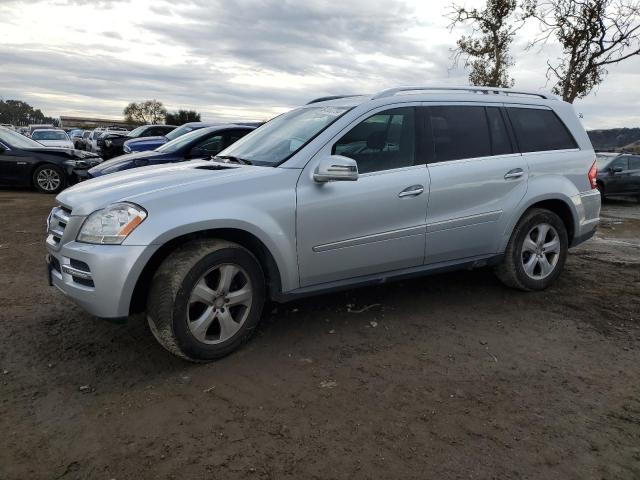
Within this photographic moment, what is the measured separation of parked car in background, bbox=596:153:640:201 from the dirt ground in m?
10.1

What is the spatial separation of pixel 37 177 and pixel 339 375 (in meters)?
10.9

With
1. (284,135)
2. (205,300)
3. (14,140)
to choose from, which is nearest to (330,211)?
(284,135)

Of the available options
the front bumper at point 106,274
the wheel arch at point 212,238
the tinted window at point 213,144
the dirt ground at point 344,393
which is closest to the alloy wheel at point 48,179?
the tinted window at point 213,144

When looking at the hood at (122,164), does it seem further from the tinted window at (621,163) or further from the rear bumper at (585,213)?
the tinted window at (621,163)

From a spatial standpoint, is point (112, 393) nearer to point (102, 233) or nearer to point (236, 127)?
point (102, 233)

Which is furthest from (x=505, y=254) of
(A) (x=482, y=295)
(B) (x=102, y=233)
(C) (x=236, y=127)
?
(C) (x=236, y=127)

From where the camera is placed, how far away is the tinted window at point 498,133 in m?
4.73

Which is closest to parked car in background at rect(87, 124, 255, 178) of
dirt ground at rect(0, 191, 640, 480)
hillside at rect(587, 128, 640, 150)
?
dirt ground at rect(0, 191, 640, 480)

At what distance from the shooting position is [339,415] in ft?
9.67

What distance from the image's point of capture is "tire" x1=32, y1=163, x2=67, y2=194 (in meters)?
12.0

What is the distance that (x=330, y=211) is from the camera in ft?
12.4

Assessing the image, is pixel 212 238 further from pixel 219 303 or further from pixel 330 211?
pixel 330 211

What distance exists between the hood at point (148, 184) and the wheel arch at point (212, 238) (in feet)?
0.97

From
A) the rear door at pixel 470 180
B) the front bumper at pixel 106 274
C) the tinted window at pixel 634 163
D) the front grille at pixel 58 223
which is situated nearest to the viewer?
the front bumper at pixel 106 274
